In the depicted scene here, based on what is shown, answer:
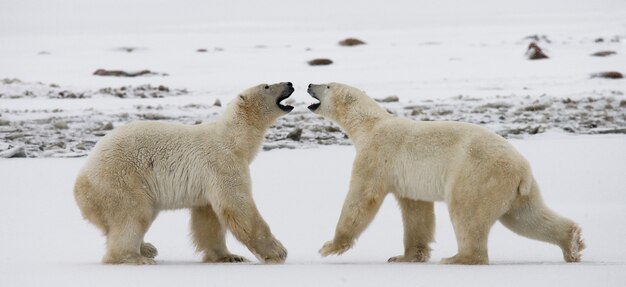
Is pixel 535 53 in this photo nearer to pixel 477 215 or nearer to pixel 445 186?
pixel 445 186

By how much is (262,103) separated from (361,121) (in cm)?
82

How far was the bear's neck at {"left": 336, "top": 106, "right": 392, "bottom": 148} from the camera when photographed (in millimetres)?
7008

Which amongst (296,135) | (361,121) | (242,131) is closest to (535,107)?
(296,135)

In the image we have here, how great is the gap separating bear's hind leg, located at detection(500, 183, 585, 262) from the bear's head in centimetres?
204

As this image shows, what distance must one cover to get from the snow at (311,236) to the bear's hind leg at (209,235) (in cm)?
12

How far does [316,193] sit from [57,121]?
8.40 metres

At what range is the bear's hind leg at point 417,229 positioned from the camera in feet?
22.2

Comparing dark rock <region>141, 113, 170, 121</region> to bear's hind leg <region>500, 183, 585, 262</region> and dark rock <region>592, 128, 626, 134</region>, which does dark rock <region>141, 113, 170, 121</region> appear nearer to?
dark rock <region>592, 128, 626, 134</region>

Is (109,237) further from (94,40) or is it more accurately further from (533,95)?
(94,40)

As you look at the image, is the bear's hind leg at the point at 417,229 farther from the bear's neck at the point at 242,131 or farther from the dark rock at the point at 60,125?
the dark rock at the point at 60,125

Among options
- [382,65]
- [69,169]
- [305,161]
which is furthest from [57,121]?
[382,65]

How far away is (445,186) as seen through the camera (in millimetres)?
6348

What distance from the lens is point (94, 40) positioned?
1443 inches

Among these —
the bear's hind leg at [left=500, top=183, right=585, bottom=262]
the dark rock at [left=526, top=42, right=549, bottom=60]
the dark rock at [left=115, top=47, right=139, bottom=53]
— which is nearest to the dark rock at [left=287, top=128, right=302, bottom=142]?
the bear's hind leg at [left=500, top=183, right=585, bottom=262]
